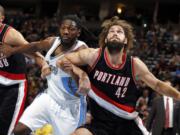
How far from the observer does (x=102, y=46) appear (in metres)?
5.50

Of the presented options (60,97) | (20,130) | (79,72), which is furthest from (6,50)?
(79,72)

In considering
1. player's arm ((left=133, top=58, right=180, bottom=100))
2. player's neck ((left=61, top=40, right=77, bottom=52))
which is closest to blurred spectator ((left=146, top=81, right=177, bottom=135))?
player's neck ((left=61, top=40, right=77, bottom=52))

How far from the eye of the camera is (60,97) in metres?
6.11

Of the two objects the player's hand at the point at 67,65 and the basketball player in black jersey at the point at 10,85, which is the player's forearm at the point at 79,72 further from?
the basketball player in black jersey at the point at 10,85

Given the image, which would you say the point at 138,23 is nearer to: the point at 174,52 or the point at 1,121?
the point at 174,52

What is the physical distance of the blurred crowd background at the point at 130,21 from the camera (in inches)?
598

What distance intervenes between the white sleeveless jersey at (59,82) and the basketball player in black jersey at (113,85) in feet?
2.60

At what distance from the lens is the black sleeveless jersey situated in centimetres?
616

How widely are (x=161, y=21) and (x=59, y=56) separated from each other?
1866 cm

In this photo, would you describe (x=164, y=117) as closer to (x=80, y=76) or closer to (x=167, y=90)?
(x=167, y=90)

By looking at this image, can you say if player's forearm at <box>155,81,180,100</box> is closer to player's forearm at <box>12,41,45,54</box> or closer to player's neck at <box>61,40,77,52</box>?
player's neck at <box>61,40,77,52</box>

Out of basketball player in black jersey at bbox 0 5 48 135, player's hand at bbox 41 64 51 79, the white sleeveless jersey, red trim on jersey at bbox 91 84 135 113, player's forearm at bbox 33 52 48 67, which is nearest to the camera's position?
red trim on jersey at bbox 91 84 135 113

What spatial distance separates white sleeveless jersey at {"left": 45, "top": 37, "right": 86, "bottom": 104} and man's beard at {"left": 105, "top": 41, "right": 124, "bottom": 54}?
95 cm

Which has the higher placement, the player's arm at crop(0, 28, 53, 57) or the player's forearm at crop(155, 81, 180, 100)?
the player's arm at crop(0, 28, 53, 57)
